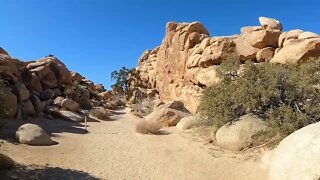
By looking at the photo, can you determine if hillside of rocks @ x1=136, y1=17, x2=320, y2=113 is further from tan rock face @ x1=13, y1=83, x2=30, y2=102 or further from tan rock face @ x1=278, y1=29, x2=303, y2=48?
tan rock face @ x1=13, y1=83, x2=30, y2=102

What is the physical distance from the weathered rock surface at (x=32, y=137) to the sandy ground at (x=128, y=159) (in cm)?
50

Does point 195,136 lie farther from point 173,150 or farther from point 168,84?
point 168,84

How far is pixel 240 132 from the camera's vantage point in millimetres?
15219

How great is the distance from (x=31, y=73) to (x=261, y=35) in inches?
861

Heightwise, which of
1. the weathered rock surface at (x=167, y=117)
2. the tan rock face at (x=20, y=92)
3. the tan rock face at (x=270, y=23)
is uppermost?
the tan rock face at (x=270, y=23)

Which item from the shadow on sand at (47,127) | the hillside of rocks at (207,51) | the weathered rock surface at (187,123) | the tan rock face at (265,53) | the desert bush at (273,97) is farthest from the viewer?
the tan rock face at (265,53)

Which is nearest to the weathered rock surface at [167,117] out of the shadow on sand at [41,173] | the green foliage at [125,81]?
the shadow on sand at [41,173]

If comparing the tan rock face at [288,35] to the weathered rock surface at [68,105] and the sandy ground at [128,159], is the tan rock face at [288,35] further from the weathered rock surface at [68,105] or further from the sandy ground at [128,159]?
the weathered rock surface at [68,105]

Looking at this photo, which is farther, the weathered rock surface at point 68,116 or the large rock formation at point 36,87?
the weathered rock surface at point 68,116

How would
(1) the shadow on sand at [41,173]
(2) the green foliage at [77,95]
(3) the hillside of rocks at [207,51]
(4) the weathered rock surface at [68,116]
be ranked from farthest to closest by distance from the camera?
(2) the green foliage at [77,95] < (4) the weathered rock surface at [68,116] < (3) the hillside of rocks at [207,51] < (1) the shadow on sand at [41,173]

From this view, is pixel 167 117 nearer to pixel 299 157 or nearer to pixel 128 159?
pixel 128 159

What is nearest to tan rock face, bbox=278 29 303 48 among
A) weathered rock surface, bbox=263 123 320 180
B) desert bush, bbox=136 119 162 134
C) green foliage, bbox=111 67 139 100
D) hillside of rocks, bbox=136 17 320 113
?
hillside of rocks, bbox=136 17 320 113

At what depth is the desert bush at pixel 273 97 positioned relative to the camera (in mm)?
14062

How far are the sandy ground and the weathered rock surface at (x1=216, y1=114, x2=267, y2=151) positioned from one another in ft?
1.82
